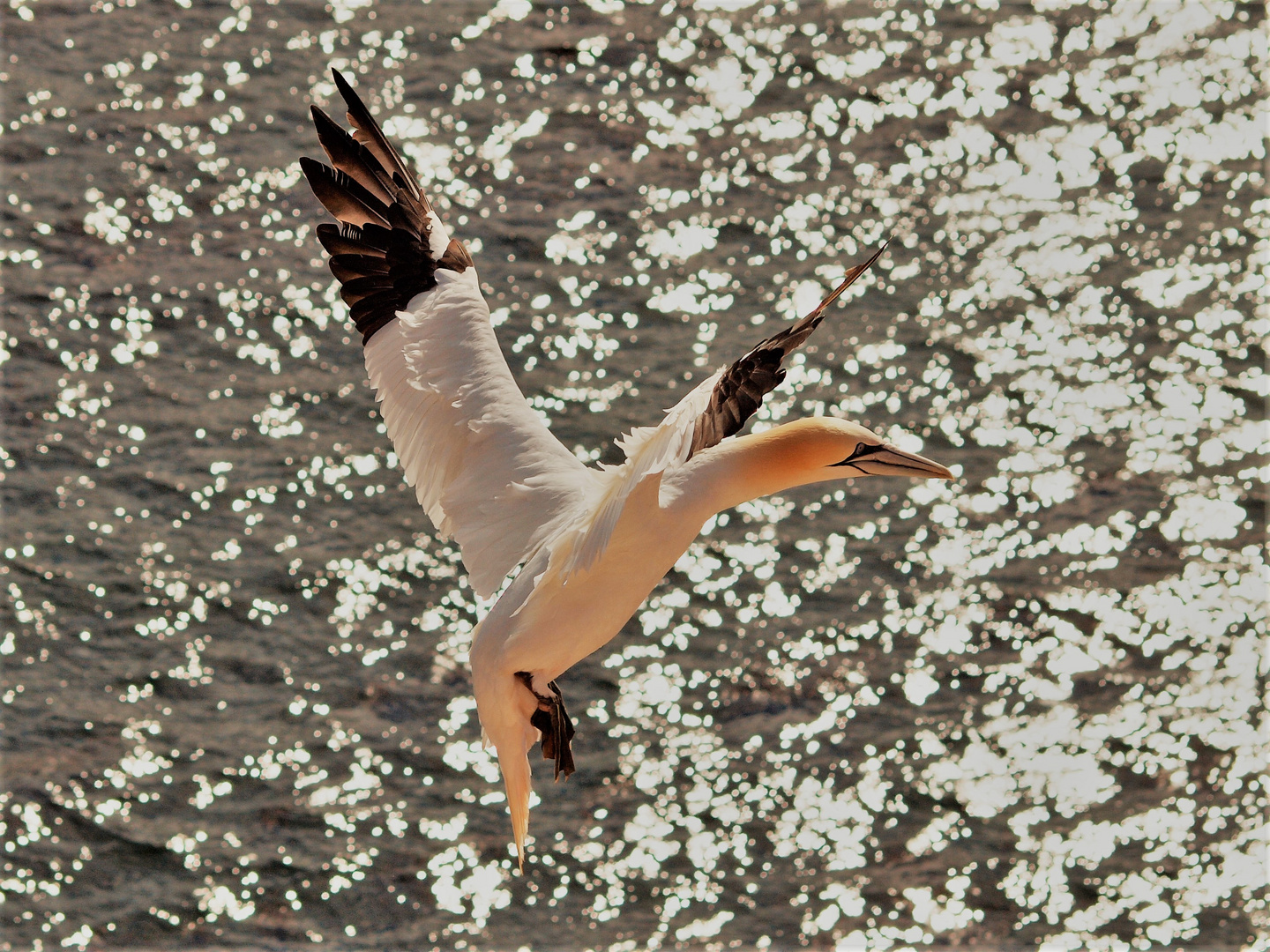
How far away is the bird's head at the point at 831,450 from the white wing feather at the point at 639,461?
0.36 meters

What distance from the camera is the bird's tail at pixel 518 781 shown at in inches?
201

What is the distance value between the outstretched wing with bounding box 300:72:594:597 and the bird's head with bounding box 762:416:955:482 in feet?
2.80

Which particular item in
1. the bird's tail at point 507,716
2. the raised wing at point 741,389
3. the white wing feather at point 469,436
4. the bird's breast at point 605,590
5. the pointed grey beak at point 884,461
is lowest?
the bird's tail at point 507,716

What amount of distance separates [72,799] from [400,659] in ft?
6.73

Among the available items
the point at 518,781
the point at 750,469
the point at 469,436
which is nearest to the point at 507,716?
the point at 518,781

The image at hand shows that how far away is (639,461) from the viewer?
416 cm

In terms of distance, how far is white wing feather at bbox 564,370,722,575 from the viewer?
156 inches

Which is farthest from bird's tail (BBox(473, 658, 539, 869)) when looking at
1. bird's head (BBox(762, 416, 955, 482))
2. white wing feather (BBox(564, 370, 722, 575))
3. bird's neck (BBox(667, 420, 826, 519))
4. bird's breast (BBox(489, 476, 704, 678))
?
bird's head (BBox(762, 416, 955, 482))

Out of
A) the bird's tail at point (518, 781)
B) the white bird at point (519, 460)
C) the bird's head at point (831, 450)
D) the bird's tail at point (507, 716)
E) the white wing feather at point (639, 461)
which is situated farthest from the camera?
the bird's tail at point (518, 781)

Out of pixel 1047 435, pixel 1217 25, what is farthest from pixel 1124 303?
pixel 1217 25

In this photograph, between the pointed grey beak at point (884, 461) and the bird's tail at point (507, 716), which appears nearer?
the pointed grey beak at point (884, 461)

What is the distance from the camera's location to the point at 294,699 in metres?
9.23

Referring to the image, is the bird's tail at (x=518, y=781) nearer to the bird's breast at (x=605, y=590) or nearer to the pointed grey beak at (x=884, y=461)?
the bird's breast at (x=605, y=590)

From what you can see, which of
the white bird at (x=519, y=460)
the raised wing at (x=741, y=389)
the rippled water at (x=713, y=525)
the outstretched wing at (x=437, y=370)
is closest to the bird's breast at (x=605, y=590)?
the white bird at (x=519, y=460)
